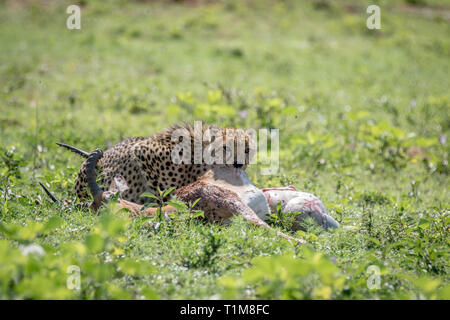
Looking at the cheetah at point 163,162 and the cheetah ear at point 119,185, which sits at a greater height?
the cheetah at point 163,162

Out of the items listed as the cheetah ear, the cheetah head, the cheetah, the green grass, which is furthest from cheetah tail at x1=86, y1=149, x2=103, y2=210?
the cheetah head

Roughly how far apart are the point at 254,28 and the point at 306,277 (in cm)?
1530

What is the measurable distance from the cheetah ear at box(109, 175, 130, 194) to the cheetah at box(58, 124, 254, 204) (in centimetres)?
6

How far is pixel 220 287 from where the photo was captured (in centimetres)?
334

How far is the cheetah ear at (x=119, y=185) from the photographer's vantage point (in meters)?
4.90

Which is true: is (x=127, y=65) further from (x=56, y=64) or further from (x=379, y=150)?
(x=379, y=150)

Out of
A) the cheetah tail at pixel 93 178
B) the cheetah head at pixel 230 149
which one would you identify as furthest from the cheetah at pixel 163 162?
the cheetah tail at pixel 93 178

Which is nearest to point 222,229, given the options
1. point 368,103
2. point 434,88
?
point 368,103

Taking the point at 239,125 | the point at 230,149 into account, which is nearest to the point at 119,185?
the point at 230,149

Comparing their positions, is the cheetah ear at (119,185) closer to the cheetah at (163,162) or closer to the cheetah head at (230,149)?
the cheetah at (163,162)

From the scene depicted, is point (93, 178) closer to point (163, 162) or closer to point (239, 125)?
point (163, 162)

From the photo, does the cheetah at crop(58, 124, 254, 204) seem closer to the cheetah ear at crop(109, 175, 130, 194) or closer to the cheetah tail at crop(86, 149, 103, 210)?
the cheetah ear at crop(109, 175, 130, 194)

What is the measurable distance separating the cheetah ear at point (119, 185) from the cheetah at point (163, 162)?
0.21 feet

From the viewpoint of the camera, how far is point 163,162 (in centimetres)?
520
